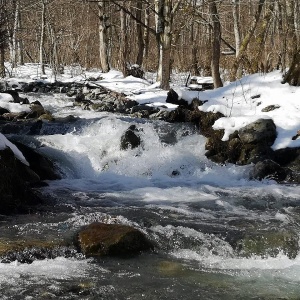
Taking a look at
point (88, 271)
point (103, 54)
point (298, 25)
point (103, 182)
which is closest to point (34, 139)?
point (103, 182)

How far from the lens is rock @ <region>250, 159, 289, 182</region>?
27.7 ft

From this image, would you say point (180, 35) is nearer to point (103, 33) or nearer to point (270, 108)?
point (103, 33)

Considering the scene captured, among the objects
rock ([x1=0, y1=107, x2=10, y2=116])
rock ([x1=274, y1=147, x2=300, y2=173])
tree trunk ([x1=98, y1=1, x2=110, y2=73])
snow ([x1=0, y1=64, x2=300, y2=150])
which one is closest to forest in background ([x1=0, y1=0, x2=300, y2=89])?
tree trunk ([x1=98, y1=1, x2=110, y2=73])

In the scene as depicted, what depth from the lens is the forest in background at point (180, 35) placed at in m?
12.9

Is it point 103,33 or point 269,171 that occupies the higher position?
point 103,33

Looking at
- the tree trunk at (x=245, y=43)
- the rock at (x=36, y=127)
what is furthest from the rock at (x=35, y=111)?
the tree trunk at (x=245, y=43)

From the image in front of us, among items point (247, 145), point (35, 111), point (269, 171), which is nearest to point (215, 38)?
point (247, 145)

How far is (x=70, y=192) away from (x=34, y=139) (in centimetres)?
272

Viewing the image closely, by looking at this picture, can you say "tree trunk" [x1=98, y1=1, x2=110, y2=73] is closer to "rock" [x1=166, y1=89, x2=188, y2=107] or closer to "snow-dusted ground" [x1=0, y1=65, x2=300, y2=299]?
"snow-dusted ground" [x1=0, y1=65, x2=300, y2=299]

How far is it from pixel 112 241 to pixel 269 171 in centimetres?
442

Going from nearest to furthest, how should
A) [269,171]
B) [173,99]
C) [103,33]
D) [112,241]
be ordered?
[112,241] → [269,171] → [173,99] → [103,33]

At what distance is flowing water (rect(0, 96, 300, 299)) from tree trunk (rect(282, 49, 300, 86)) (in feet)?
8.35

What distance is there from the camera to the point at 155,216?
6.08m

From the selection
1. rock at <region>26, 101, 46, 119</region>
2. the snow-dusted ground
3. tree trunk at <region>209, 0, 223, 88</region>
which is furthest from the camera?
tree trunk at <region>209, 0, 223, 88</region>
